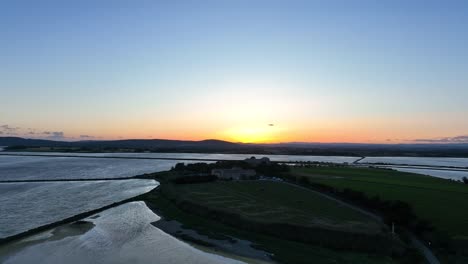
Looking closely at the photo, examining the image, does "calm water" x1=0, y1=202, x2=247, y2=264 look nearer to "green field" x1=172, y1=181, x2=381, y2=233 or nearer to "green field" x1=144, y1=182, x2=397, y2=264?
"green field" x1=144, y1=182, x2=397, y2=264

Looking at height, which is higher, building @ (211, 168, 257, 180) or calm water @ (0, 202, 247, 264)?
building @ (211, 168, 257, 180)

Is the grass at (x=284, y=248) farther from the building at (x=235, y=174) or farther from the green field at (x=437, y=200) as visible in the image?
the building at (x=235, y=174)

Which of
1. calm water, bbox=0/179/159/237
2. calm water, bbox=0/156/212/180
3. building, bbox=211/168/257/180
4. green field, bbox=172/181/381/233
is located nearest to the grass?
green field, bbox=172/181/381/233

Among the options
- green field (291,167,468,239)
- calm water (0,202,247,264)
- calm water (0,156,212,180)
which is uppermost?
green field (291,167,468,239)

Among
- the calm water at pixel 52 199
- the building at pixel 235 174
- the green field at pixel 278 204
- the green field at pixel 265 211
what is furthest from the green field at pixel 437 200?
the calm water at pixel 52 199

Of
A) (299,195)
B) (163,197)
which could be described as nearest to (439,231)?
(299,195)

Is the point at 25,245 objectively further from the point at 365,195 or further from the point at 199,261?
the point at 365,195

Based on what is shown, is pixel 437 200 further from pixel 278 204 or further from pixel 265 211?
pixel 265 211
